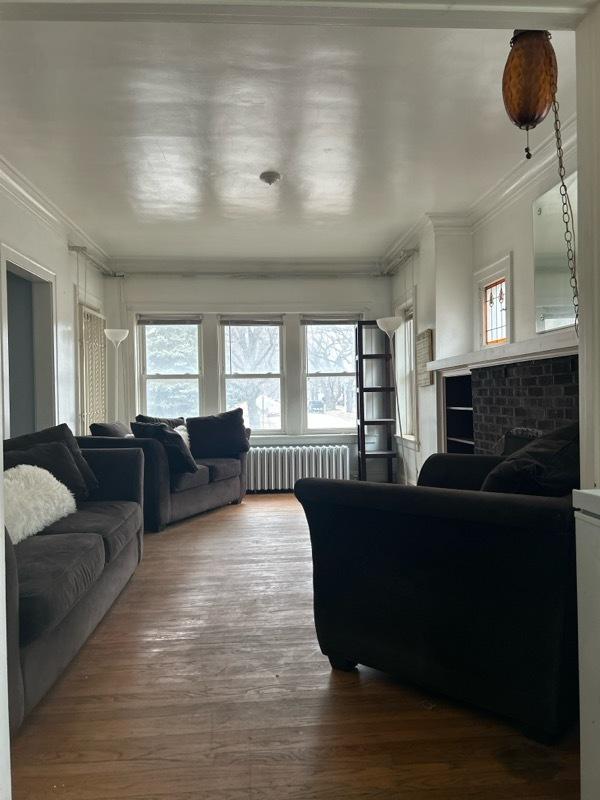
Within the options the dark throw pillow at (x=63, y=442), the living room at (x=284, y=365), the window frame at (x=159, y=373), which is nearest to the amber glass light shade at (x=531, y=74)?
the living room at (x=284, y=365)

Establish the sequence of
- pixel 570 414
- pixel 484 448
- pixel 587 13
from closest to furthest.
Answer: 1. pixel 587 13
2. pixel 570 414
3. pixel 484 448

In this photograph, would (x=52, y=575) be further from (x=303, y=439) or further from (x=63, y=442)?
(x=303, y=439)

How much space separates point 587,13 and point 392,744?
2087mm

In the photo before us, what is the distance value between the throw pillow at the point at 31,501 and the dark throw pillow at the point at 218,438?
9.57 feet

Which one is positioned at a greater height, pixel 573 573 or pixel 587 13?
pixel 587 13

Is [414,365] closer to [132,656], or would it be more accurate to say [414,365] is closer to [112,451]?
[112,451]

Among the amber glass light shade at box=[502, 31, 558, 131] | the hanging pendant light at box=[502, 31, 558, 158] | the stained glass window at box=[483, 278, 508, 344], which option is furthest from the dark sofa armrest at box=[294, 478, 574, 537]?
the stained glass window at box=[483, 278, 508, 344]

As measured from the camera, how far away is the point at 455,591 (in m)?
1.79

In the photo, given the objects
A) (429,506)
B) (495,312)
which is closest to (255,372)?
(495,312)

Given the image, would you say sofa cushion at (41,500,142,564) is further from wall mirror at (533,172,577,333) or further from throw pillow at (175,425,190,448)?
wall mirror at (533,172,577,333)

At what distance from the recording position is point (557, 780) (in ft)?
5.07

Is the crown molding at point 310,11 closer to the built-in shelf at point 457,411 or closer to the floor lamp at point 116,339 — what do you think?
the built-in shelf at point 457,411

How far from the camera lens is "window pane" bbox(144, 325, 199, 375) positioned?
22.3 feet

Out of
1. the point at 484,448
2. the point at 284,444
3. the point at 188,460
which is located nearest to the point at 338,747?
the point at 484,448
